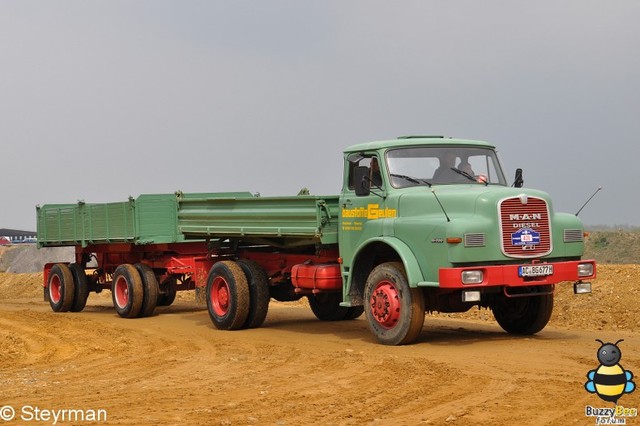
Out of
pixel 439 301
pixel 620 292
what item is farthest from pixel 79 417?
pixel 620 292

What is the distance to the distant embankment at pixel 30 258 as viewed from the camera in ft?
131

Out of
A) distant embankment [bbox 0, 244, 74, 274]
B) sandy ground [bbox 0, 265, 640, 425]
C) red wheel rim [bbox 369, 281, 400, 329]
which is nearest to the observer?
sandy ground [bbox 0, 265, 640, 425]

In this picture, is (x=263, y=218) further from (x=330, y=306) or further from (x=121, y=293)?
(x=121, y=293)

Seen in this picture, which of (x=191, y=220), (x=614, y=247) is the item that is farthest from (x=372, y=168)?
(x=614, y=247)

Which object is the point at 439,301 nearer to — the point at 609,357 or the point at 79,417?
the point at 609,357

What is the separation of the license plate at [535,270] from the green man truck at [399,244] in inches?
0.6

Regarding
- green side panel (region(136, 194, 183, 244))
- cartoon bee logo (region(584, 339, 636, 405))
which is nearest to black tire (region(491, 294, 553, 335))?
cartoon bee logo (region(584, 339, 636, 405))

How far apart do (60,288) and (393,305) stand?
428 inches

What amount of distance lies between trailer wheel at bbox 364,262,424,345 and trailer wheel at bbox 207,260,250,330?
3.15 meters

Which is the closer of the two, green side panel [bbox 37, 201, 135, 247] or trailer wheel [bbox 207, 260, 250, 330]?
trailer wheel [bbox 207, 260, 250, 330]

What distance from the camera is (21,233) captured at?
271 ft

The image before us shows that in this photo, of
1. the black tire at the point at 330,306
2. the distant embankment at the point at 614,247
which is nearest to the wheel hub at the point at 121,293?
the black tire at the point at 330,306

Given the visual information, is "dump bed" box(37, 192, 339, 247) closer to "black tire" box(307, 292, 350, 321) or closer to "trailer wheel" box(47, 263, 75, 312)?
"trailer wheel" box(47, 263, 75, 312)

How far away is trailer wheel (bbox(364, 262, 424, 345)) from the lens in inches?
511
